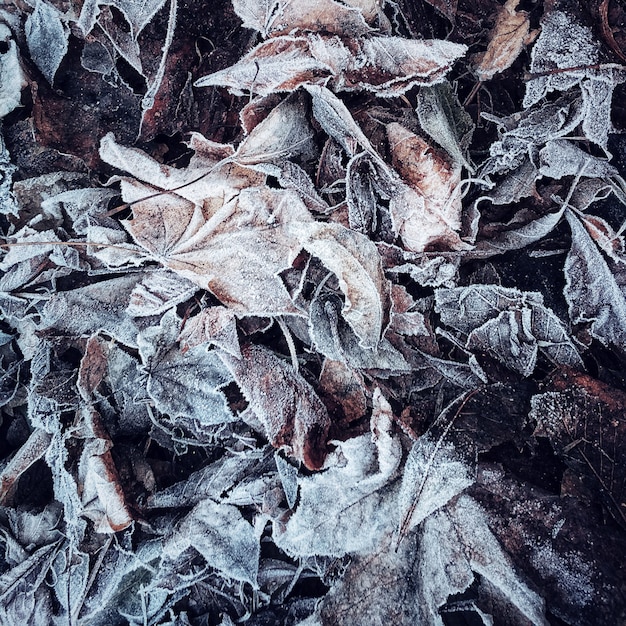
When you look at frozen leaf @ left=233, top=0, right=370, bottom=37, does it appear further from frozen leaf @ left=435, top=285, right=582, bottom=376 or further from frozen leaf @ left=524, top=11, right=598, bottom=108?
frozen leaf @ left=435, top=285, right=582, bottom=376

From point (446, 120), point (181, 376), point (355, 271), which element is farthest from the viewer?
point (181, 376)

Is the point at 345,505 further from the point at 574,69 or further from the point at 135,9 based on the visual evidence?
the point at 135,9

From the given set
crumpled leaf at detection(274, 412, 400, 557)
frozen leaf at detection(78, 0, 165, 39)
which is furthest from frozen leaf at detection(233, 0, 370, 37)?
crumpled leaf at detection(274, 412, 400, 557)

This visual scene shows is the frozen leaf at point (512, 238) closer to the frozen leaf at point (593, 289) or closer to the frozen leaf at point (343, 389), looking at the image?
the frozen leaf at point (593, 289)

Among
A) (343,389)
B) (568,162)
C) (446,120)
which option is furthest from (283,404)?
(568,162)

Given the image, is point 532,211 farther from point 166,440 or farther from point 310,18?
point 166,440

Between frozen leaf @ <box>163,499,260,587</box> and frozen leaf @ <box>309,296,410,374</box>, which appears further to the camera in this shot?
frozen leaf @ <box>163,499,260,587</box>
